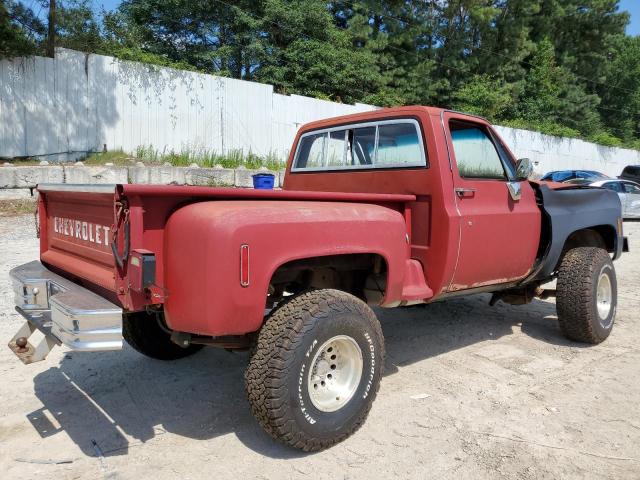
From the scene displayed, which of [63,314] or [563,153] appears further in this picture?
[563,153]

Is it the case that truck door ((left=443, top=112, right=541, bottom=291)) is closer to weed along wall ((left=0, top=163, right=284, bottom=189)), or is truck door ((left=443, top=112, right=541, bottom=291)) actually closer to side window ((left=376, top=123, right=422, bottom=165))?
side window ((left=376, top=123, right=422, bottom=165))

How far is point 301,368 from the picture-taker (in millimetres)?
2756

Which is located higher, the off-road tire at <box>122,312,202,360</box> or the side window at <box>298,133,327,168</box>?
the side window at <box>298,133,327,168</box>

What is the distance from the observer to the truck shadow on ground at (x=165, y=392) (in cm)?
314

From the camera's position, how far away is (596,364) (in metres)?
4.38

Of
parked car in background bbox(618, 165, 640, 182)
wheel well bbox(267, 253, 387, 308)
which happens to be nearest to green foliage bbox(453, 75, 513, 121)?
parked car in background bbox(618, 165, 640, 182)

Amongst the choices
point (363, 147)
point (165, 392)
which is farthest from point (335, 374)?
point (363, 147)

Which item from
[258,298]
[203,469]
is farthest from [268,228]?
[203,469]

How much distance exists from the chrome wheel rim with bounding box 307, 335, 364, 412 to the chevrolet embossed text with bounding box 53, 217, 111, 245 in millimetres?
1367

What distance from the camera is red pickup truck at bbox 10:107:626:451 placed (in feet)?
8.37

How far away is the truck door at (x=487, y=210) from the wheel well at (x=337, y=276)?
62 centimetres

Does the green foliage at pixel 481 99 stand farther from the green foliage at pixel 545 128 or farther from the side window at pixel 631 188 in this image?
the side window at pixel 631 188

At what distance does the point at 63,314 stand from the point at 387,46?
24.8 m

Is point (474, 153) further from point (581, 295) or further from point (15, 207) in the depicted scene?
point (15, 207)
